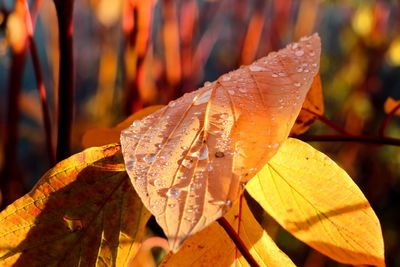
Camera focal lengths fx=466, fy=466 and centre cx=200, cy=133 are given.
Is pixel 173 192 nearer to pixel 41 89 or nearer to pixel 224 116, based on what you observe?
pixel 224 116

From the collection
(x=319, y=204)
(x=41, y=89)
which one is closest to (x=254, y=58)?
(x=41, y=89)

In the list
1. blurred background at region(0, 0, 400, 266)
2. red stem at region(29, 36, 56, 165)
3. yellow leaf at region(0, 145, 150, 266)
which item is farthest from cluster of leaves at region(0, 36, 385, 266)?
blurred background at region(0, 0, 400, 266)

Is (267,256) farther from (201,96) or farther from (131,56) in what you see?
(131,56)

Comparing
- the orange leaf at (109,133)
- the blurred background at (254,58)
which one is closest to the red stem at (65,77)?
the orange leaf at (109,133)

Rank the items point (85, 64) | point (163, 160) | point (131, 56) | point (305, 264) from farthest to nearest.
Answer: point (85, 64)
point (305, 264)
point (131, 56)
point (163, 160)

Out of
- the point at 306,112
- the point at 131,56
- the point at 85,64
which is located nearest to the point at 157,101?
→ the point at 131,56

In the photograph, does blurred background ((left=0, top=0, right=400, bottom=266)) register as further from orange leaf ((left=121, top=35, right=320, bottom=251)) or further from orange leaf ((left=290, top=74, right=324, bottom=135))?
orange leaf ((left=121, top=35, right=320, bottom=251))
